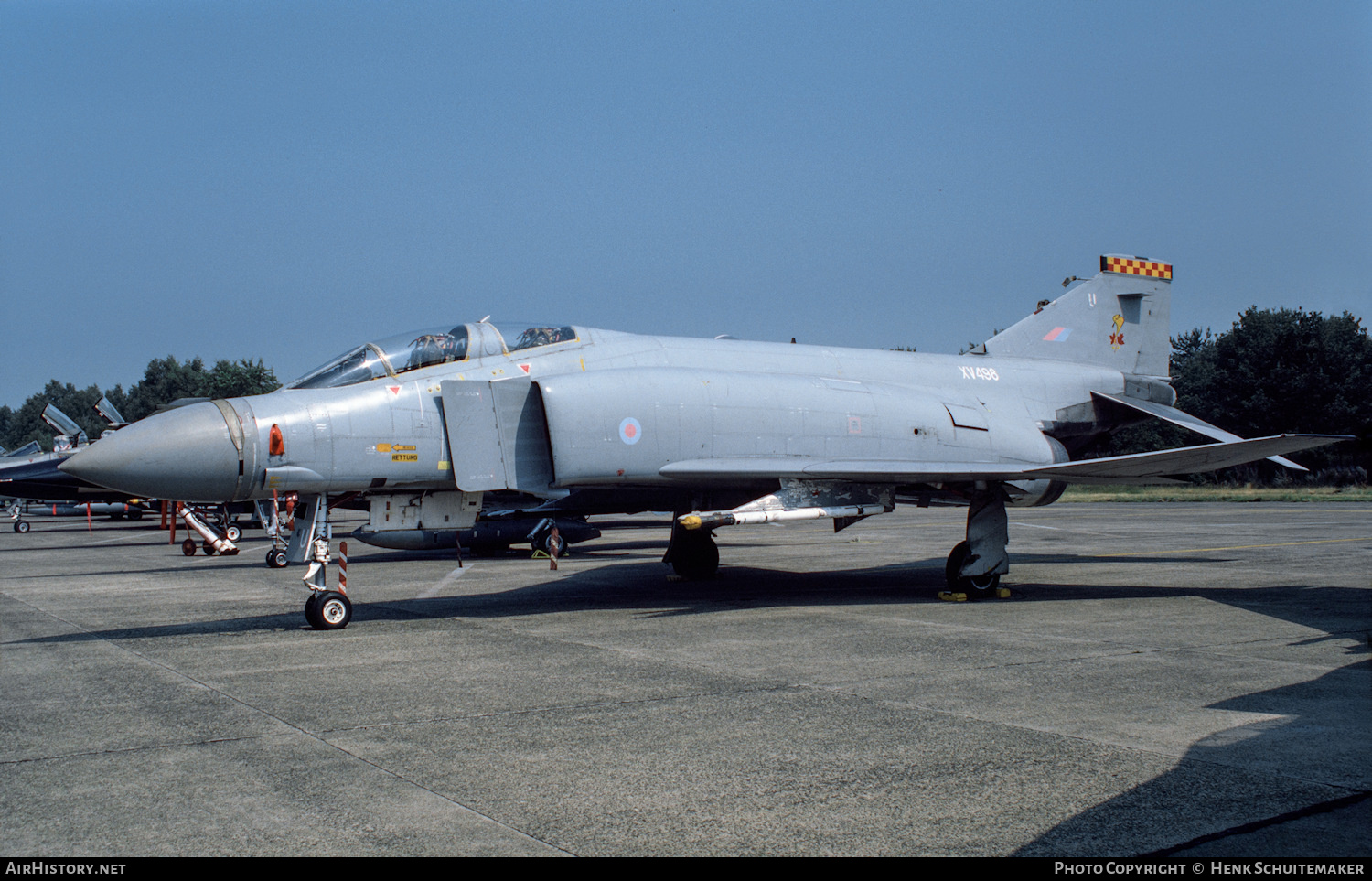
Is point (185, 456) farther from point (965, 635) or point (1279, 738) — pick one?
point (1279, 738)

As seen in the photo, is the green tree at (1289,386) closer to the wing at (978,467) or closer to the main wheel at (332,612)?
the wing at (978,467)

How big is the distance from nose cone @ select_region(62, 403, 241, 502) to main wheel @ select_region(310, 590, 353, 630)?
4.29ft

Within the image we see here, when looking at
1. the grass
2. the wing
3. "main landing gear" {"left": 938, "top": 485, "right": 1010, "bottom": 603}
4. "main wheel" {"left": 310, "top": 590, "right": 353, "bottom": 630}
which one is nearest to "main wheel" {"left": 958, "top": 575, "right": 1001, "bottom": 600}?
"main landing gear" {"left": 938, "top": 485, "right": 1010, "bottom": 603}

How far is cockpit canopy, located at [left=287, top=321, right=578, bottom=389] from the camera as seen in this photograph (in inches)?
384

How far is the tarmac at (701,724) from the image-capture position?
3.92 meters

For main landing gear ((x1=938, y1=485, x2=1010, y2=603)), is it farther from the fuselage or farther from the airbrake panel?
the airbrake panel

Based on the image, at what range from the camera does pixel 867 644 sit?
8203 millimetres

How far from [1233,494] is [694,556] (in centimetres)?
3589

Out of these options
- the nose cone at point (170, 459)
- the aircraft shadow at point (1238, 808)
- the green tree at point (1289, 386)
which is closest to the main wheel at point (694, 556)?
the nose cone at point (170, 459)

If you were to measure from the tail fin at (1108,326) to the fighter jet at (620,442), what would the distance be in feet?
6.32

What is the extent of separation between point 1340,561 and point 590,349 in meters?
11.5

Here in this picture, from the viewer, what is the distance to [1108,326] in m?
15.1

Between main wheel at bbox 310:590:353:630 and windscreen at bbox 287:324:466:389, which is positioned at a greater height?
windscreen at bbox 287:324:466:389

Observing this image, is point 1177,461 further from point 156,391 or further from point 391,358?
point 156,391
